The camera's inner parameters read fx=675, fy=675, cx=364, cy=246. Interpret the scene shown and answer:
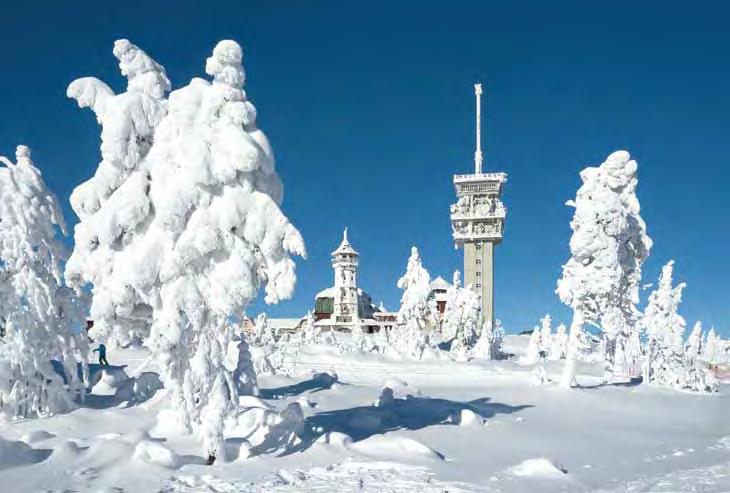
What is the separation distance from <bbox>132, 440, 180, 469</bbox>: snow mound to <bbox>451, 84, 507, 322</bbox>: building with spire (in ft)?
266

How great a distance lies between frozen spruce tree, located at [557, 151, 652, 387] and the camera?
1236 inches

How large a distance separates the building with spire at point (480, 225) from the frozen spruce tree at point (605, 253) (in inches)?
2277

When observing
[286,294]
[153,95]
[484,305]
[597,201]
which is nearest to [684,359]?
[597,201]

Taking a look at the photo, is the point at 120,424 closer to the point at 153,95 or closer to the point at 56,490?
the point at 56,490

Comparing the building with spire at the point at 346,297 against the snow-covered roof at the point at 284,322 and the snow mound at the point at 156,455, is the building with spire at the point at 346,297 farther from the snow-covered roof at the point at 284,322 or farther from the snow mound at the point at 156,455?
the snow mound at the point at 156,455

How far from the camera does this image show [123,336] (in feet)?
54.3

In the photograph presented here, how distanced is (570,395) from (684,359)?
29.9 feet

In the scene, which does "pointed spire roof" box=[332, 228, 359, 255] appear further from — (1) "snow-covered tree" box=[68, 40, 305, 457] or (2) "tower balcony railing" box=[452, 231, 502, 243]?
(1) "snow-covered tree" box=[68, 40, 305, 457]

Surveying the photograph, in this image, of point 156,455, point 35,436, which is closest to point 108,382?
point 35,436

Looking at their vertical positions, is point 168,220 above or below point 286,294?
above

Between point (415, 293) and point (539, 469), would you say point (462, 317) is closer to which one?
point (415, 293)

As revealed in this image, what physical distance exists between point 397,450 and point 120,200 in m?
8.29

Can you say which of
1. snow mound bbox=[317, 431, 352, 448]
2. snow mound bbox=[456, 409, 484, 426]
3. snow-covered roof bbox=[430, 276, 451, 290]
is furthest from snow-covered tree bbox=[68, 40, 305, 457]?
snow-covered roof bbox=[430, 276, 451, 290]

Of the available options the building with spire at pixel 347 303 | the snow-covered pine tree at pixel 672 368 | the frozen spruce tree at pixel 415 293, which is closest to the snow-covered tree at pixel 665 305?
the snow-covered pine tree at pixel 672 368
